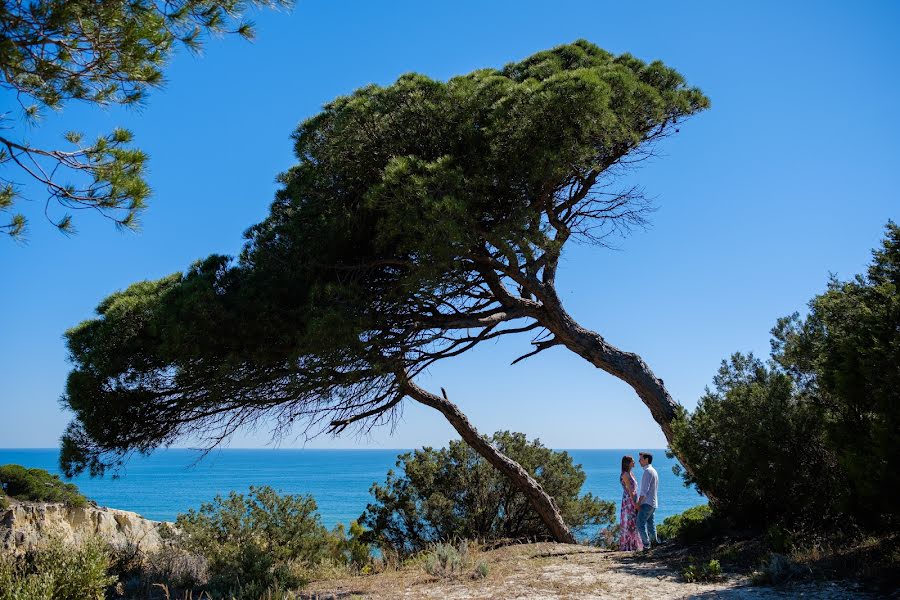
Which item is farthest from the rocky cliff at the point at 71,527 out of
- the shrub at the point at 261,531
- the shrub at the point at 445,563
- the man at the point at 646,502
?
the man at the point at 646,502

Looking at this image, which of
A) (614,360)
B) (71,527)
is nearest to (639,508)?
(614,360)

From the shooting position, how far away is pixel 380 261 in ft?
27.6

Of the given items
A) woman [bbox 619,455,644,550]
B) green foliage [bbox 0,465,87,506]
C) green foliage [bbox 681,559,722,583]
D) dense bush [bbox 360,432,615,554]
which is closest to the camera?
green foliage [bbox 681,559,722,583]

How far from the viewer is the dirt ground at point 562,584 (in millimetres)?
5786

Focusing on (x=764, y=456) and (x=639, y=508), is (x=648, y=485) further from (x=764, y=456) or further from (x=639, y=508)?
(x=764, y=456)

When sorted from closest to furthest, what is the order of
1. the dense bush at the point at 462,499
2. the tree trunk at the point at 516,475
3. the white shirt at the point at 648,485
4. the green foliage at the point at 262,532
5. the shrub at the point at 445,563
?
the shrub at the point at 445,563
the green foliage at the point at 262,532
the white shirt at the point at 648,485
the tree trunk at the point at 516,475
the dense bush at the point at 462,499

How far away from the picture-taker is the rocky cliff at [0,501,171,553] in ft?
25.4

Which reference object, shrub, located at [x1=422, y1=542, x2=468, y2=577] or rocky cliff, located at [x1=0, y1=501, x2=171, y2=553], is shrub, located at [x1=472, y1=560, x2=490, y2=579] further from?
rocky cliff, located at [x1=0, y1=501, x2=171, y2=553]

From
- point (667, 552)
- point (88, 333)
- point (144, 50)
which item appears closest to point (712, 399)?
point (667, 552)

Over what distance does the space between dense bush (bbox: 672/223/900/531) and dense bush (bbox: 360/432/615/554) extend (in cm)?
467

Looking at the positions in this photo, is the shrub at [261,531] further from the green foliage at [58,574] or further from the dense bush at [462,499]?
the green foliage at [58,574]

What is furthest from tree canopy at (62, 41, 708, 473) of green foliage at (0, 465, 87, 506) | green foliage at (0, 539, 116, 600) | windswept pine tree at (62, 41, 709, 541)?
green foliage at (0, 465, 87, 506)

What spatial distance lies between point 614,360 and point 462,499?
4.65m

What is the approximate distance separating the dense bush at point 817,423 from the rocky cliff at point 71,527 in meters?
7.45
